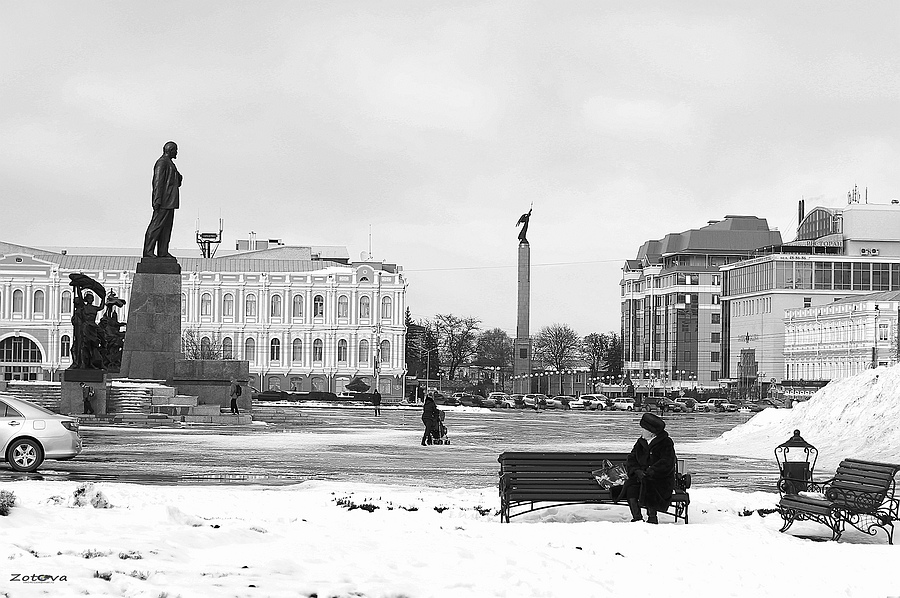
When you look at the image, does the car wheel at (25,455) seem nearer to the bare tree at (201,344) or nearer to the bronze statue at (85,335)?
the bronze statue at (85,335)

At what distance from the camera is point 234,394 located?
4012 cm

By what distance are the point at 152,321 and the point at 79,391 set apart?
2.63 meters

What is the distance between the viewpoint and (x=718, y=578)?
10.6 metres

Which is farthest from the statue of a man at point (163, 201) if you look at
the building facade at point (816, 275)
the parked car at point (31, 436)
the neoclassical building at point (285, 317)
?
the building facade at point (816, 275)

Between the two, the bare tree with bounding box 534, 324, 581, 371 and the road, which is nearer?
the road

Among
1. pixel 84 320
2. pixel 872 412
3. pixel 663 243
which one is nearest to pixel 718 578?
pixel 872 412

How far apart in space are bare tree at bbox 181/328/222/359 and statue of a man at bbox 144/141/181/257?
66533 mm

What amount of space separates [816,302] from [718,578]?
402ft

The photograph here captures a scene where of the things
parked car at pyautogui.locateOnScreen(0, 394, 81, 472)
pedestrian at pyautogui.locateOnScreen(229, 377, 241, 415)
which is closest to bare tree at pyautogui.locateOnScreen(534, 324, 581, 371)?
pedestrian at pyautogui.locateOnScreen(229, 377, 241, 415)

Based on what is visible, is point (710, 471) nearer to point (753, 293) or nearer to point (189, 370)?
point (189, 370)

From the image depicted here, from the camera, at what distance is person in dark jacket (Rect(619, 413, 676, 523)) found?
44.8 feet

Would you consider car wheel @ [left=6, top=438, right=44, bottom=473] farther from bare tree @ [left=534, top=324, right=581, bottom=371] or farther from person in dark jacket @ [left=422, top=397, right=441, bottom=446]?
bare tree @ [left=534, top=324, right=581, bottom=371]

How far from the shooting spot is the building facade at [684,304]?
5714 inches

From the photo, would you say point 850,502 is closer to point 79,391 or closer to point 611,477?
point 611,477
